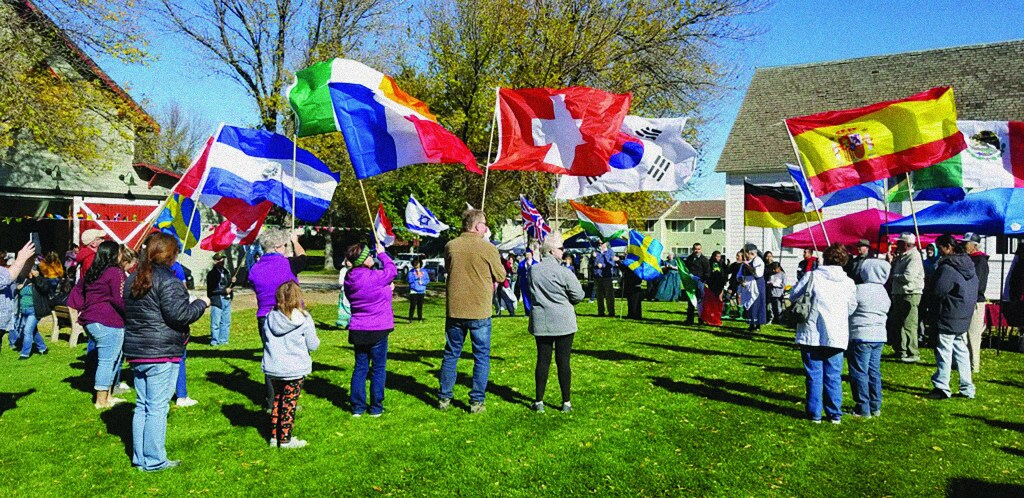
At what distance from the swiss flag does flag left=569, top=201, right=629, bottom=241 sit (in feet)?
18.6

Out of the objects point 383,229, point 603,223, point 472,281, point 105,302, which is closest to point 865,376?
point 472,281

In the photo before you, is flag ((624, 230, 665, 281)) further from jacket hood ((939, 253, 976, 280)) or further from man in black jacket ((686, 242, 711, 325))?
jacket hood ((939, 253, 976, 280))

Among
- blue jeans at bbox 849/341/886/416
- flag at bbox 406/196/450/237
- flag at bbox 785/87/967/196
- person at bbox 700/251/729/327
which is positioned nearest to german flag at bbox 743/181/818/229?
person at bbox 700/251/729/327

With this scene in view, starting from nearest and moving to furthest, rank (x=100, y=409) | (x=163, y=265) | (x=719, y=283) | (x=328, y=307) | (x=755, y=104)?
(x=163, y=265) → (x=100, y=409) → (x=719, y=283) → (x=328, y=307) → (x=755, y=104)

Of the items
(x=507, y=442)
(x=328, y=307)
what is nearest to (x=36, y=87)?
(x=328, y=307)

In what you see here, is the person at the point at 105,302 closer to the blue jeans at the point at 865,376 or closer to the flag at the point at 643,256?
the blue jeans at the point at 865,376

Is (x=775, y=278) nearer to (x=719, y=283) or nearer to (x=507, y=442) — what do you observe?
(x=719, y=283)

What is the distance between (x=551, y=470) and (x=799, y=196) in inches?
400

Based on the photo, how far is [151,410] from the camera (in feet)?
18.0

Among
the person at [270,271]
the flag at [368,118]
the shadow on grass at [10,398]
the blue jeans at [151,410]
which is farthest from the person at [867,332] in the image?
the shadow on grass at [10,398]

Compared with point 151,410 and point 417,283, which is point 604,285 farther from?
point 151,410

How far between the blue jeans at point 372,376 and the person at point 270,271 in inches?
33.9

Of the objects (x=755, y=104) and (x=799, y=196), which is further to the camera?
(x=755, y=104)

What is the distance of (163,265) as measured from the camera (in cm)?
550
